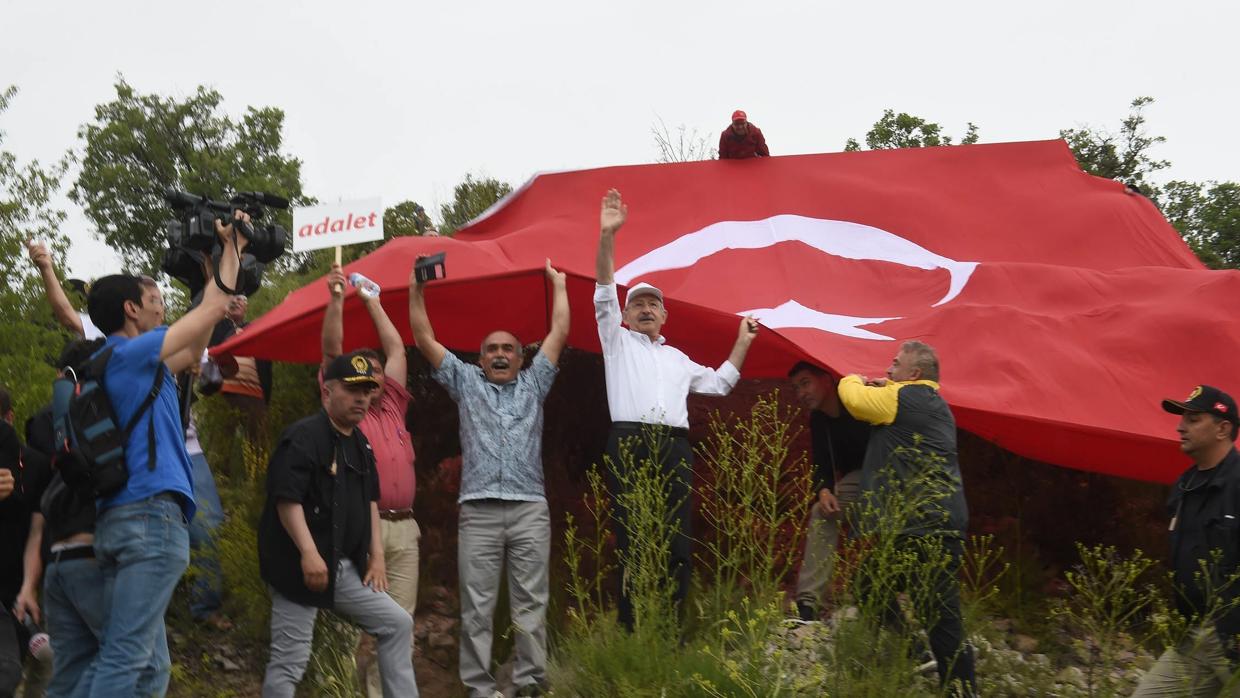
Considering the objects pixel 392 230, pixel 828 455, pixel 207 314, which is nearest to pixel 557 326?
pixel 828 455

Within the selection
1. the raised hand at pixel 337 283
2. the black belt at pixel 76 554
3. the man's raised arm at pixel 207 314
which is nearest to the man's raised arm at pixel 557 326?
the raised hand at pixel 337 283

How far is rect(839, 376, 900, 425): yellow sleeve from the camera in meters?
4.62

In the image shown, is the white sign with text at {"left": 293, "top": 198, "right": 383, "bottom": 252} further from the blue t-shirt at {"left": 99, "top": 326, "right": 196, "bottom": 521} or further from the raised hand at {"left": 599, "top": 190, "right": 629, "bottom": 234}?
the blue t-shirt at {"left": 99, "top": 326, "right": 196, "bottom": 521}

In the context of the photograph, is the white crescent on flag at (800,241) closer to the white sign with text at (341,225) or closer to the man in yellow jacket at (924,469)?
the white sign with text at (341,225)

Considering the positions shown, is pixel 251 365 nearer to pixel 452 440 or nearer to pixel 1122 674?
pixel 452 440

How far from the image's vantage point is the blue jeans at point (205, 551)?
6.02m

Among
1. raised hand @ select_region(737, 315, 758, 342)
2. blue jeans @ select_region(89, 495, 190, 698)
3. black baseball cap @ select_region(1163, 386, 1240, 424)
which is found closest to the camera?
blue jeans @ select_region(89, 495, 190, 698)

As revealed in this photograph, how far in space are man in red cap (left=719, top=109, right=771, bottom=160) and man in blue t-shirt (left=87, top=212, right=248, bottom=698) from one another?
4.19 metres

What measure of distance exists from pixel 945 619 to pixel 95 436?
288 cm

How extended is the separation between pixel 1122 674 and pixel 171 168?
87.0 ft

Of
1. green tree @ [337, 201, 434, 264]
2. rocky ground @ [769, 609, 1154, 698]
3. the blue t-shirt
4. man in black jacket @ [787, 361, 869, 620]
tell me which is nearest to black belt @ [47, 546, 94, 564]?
the blue t-shirt

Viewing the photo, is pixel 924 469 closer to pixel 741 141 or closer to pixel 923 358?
pixel 923 358

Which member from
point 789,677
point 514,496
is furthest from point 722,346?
point 789,677

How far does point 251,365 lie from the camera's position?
21.5 ft
